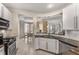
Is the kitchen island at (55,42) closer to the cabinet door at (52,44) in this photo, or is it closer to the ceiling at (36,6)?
the cabinet door at (52,44)

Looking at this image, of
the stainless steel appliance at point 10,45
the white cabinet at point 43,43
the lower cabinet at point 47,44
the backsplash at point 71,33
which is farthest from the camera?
the white cabinet at point 43,43

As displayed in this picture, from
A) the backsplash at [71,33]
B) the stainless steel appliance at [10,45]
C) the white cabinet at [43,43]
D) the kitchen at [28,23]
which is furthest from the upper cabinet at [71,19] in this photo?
the stainless steel appliance at [10,45]

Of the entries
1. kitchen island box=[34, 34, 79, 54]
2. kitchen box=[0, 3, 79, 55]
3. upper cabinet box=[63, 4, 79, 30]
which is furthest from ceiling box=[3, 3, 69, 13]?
kitchen island box=[34, 34, 79, 54]

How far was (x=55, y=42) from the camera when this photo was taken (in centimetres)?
235

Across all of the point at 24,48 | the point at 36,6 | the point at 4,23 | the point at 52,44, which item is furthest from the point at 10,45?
the point at 52,44

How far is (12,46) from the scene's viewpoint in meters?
1.88

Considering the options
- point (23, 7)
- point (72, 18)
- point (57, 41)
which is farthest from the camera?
point (57, 41)

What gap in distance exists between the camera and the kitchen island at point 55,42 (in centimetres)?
200

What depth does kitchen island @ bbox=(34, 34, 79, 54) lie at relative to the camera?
2.00 m

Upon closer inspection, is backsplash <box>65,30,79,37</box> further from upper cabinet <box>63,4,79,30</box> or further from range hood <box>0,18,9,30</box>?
range hood <box>0,18,9,30</box>

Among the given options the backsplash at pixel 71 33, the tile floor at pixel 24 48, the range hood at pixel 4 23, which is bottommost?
the tile floor at pixel 24 48
